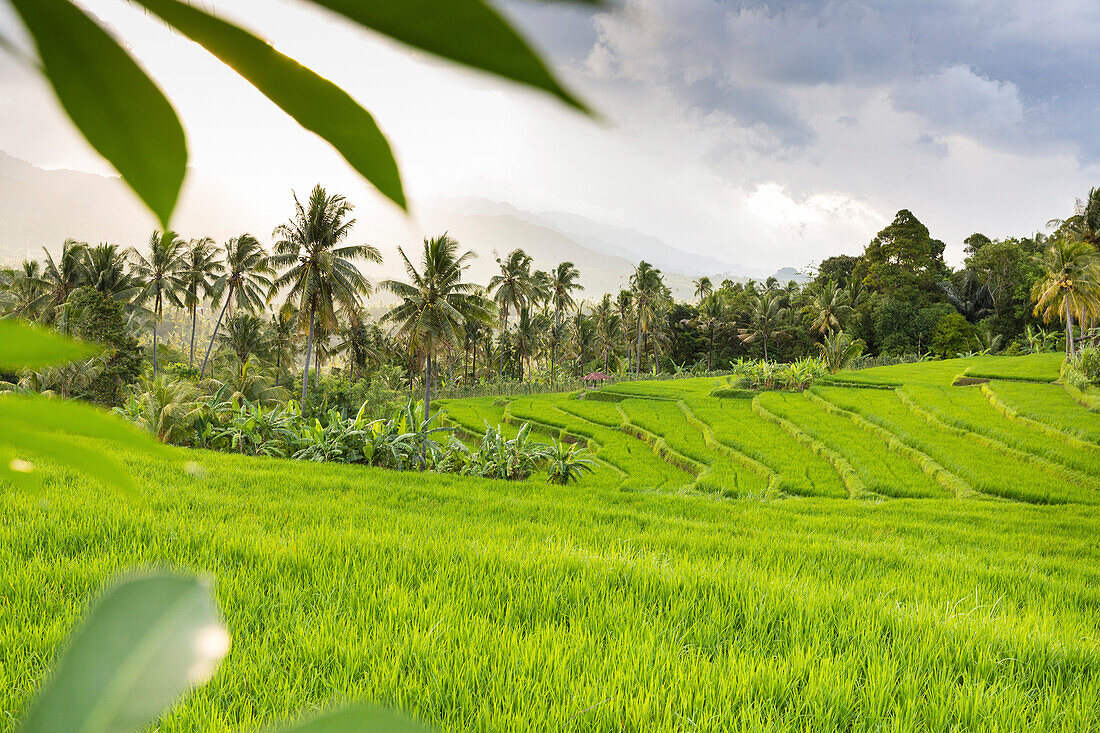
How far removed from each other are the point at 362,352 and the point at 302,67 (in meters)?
34.9

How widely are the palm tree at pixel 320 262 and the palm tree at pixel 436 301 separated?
93.2 inches

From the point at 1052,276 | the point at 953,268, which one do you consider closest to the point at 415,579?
the point at 1052,276

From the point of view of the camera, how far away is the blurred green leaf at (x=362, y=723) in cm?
12

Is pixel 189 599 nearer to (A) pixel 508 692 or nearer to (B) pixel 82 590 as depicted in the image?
(A) pixel 508 692

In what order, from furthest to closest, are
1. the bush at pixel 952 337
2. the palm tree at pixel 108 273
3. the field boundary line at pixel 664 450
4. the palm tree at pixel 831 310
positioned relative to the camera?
the palm tree at pixel 831 310
the bush at pixel 952 337
the palm tree at pixel 108 273
the field boundary line at pixel 664 450

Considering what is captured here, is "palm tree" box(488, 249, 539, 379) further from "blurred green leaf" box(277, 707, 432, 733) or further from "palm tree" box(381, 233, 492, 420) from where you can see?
"blurred green leaf" box(277, 707, 432, 733)

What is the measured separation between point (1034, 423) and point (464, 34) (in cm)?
1783

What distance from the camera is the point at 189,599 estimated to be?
7.8 inches

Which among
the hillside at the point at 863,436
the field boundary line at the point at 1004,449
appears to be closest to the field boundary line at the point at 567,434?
the hillside at the point at 863,436

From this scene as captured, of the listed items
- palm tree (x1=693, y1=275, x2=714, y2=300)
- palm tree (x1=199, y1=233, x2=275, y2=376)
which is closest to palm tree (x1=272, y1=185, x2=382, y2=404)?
palm tree (x1=199, y1=233, x2=275, y2=376)

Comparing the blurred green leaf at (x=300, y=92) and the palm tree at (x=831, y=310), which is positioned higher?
the palm tree at (x=831, y=310)

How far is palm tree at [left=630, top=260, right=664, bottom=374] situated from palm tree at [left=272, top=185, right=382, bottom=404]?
915 inches

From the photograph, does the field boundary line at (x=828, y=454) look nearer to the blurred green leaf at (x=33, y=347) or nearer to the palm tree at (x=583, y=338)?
the blurred green leaf at (x=33, y=347)

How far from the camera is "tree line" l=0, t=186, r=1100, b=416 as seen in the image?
16.4 m
